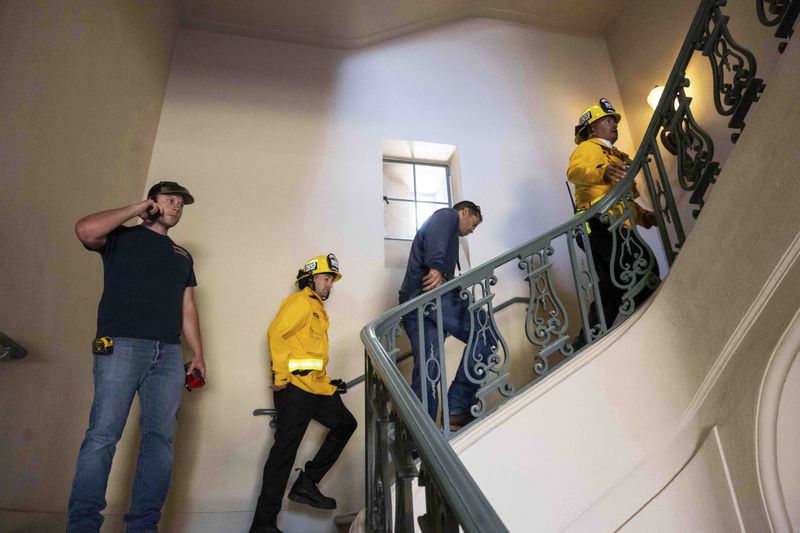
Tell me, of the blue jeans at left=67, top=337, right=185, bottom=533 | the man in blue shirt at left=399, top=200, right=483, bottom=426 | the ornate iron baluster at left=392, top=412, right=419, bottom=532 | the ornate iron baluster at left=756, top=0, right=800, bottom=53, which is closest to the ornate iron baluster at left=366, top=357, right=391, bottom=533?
the ornate iron baluster at left=392, top=412, right=419, bottom=532

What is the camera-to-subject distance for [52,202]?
9.21 ft

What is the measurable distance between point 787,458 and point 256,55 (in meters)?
4.84

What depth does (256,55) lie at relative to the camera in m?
4.98

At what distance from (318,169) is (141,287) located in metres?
2.43

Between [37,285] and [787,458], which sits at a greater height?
[37,285]

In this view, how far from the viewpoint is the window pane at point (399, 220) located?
4793 mm

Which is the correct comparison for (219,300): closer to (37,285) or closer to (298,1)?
(37,285)

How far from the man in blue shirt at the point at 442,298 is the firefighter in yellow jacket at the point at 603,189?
697mm

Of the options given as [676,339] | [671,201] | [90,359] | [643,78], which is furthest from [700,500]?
[643,78]

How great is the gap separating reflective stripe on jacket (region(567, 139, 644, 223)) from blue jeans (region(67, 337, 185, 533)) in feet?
7.90

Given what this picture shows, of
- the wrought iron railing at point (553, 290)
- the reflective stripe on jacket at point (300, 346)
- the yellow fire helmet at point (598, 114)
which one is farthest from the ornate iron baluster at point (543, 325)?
the reflective stripe on jacket at point (300, 346)

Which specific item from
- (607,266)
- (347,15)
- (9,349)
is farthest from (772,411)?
(347,15)

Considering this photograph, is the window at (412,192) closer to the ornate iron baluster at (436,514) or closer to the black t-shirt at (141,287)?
the black t-shirt at (141,287)

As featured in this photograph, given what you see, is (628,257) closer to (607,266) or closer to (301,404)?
(607,266)
